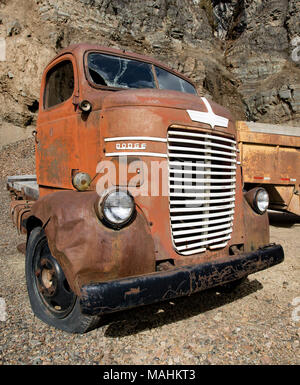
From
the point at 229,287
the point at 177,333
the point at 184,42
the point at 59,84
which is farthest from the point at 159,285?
the point at 184,42

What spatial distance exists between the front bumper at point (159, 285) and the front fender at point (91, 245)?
0.14 metres

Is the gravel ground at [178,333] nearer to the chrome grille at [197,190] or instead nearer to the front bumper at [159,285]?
the front bumper at [159,285]

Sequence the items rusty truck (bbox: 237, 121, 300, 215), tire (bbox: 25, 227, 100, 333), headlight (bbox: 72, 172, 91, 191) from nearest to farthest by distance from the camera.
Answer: tire (bbox: 25, 227, 100, 333)
headlight (bbox: 72, 172, 91, 191)
rusty truck (bbox: 237, 121, 300, 215)

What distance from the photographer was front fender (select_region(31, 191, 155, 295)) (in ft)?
6.89

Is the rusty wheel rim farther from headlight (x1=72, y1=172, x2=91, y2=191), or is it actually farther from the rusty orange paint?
headlight (x1=72, y1=172, x2=91, y2=191)

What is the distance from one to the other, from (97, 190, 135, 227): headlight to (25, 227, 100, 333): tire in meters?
0.68

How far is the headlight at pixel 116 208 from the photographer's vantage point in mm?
2182

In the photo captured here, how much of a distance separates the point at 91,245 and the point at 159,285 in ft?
1.78

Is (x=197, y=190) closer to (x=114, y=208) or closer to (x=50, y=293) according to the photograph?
(x=114, y=208)

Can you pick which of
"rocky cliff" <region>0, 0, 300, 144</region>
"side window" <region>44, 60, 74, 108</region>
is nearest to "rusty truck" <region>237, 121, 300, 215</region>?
"side window" <region>44, 60, 74, 108</region>

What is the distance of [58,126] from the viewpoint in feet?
11.3

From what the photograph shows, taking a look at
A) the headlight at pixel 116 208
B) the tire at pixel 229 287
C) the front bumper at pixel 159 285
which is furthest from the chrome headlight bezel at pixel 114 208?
the tire at pixel 229 287

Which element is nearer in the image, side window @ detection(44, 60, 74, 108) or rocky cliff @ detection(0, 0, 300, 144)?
side window @ detection(44, 60, 74, 108)

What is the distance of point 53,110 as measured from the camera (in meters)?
3.59
